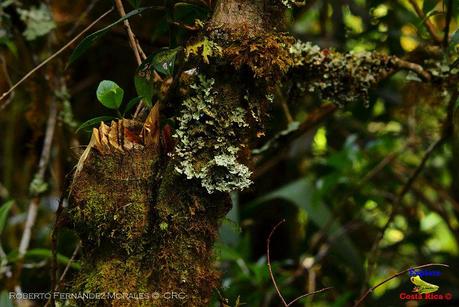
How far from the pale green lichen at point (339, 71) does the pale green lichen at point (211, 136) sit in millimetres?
300

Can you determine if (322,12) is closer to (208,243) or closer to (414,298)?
(414,298)

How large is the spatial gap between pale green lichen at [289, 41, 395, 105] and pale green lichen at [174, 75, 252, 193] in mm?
300

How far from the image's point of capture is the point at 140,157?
75 cm

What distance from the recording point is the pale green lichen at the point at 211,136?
0.73 metres

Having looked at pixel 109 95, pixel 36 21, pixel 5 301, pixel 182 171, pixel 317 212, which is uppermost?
pixel 36 21

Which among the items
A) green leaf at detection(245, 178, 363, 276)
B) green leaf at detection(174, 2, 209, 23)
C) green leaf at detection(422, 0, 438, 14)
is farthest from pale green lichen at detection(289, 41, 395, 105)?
green leaf at detection(245, 178, 363, 276)

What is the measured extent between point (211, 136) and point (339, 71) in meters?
0.38

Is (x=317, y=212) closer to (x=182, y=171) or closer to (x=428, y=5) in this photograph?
(x=428, y=5)

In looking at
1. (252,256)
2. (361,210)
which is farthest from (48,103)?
(361,210)

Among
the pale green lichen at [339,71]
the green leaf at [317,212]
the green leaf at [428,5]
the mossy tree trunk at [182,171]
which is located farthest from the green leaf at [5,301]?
the green leaf at [428,5]

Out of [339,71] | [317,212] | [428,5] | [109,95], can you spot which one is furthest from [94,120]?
[317,212]

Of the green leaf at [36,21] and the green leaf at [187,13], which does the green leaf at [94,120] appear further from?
the green leaf at [36,21]

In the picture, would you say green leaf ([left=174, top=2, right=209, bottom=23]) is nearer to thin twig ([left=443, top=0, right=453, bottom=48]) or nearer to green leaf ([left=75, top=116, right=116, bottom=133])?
green leaf ([left=75, top=116, right=116, bottom=133])

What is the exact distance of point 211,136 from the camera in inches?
29.1
